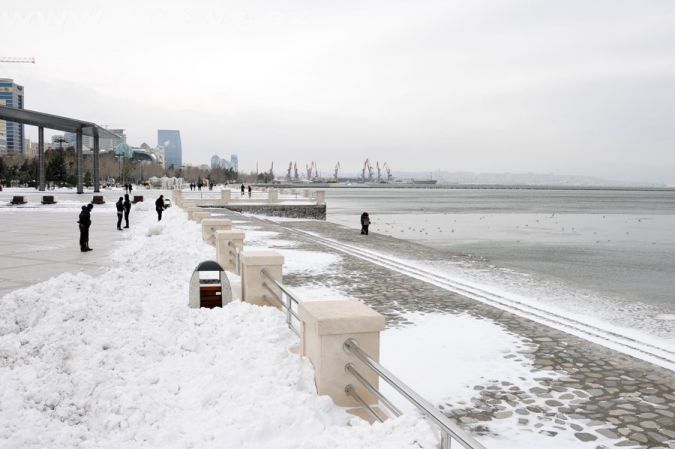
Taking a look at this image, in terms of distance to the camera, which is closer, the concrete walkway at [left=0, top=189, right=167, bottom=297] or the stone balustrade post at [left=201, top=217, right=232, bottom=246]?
the concrete walkway at [left=0, top=189, right=167, bottom=297]

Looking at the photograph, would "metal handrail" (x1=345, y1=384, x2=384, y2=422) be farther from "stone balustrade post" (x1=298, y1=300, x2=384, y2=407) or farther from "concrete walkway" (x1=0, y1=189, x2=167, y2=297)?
"concrete walkway" (x1=0, y1=189, x2=167, y2=297)

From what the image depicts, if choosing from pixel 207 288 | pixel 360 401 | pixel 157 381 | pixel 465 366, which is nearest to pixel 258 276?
pixel 207 288

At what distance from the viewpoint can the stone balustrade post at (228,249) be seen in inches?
536

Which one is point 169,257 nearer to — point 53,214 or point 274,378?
point 274,378

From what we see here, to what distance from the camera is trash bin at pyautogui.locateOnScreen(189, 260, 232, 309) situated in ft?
29.7

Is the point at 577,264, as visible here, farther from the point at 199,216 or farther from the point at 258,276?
the point at 258,276

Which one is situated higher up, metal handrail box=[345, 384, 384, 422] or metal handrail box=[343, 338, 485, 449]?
metal handrail box=[343, 338, 485, 449]

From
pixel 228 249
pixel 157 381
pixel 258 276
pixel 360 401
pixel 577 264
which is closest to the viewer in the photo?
pixel 360 401

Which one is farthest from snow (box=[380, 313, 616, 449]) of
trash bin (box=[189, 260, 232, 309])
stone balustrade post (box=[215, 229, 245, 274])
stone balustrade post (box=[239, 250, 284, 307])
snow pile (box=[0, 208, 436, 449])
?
stone balustrade post (box=[215, 229, 245, 274])

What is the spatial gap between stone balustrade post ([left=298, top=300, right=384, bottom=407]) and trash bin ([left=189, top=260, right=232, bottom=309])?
3697 millimetres

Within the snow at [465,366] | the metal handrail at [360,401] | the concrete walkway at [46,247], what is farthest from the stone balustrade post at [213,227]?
the metal handrail at [360,401]

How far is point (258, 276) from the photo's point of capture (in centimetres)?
941

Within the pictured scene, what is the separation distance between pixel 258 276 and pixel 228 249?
4.73 meters

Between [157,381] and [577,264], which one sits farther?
[577,264]
